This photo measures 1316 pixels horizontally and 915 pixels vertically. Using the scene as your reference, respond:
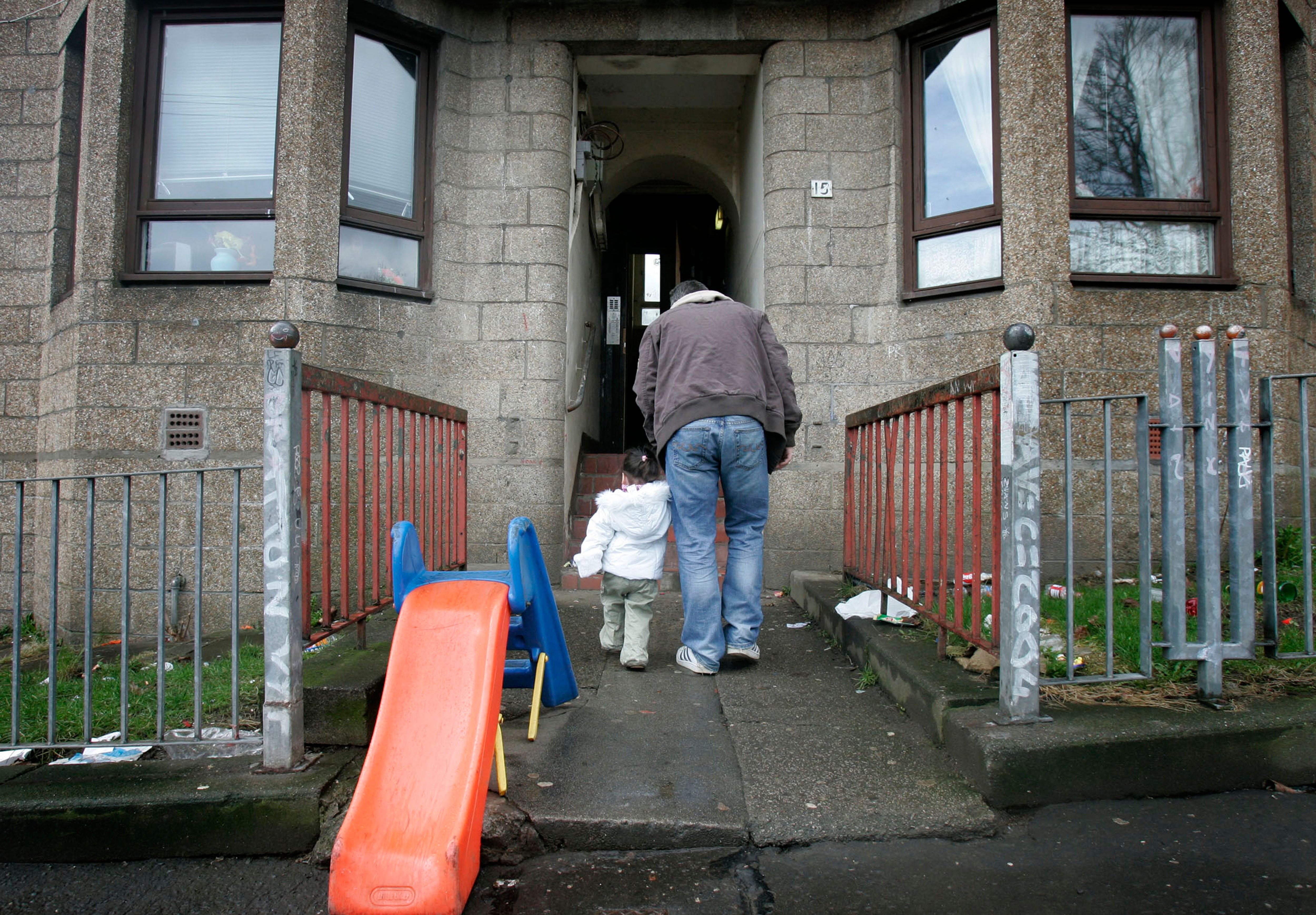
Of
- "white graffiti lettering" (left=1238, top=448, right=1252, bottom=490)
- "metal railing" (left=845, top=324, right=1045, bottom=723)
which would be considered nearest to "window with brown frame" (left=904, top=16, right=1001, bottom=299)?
"metal railing" (left=845, top=324, right=1045, bottom=723)

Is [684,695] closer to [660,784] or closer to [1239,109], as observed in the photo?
[660,784]

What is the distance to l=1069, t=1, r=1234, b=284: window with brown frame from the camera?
5102 millimetres

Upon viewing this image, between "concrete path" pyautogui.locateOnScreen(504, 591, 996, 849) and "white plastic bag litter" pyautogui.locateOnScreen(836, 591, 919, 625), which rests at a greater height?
"white plastic bag litter" pyautogui.locateOnScreen(836, 591, 919, 625)

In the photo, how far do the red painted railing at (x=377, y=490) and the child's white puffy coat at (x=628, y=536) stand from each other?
715mm

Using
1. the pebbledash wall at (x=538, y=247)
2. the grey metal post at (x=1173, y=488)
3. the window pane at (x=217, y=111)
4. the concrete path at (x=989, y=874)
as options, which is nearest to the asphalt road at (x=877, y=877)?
the concrete path at (x=989, y=874)

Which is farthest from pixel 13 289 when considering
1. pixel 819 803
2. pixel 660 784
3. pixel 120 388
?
pixel 819 803

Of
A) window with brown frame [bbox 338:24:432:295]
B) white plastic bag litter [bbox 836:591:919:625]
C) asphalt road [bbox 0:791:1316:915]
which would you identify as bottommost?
asphalt road [bbox 0:791:1316:915]

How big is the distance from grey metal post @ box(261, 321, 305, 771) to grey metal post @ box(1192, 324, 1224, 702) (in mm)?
2713

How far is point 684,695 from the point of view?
3.13 metres

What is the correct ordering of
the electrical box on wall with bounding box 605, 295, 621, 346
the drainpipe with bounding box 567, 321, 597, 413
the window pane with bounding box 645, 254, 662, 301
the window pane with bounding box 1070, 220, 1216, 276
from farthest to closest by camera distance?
the window pane with bounding box 645, 254, 662, 301
the electrical box on wall with bounding box 605, 295, 621, 346
the drainpipe with bounding box 567, 321, 597, 413
the window pane with bounding box 1070, 220, 1216, 276

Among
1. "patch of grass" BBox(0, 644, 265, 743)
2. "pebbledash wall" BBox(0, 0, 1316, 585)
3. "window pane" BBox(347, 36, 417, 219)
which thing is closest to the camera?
"patch of grass" BBox(0, 644, 265, 743)

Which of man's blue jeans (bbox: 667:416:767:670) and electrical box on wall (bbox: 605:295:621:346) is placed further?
electrical box on wall (bbox: 605:295:621:346)

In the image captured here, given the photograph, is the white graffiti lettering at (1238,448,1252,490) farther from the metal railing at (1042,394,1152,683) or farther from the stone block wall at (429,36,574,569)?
the stone block wall at (429,36,574,569)

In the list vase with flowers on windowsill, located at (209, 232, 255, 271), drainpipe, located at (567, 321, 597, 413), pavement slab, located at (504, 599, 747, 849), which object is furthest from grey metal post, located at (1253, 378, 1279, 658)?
vase with flowers on windowsill, located at (209, 232, 255, 271)
